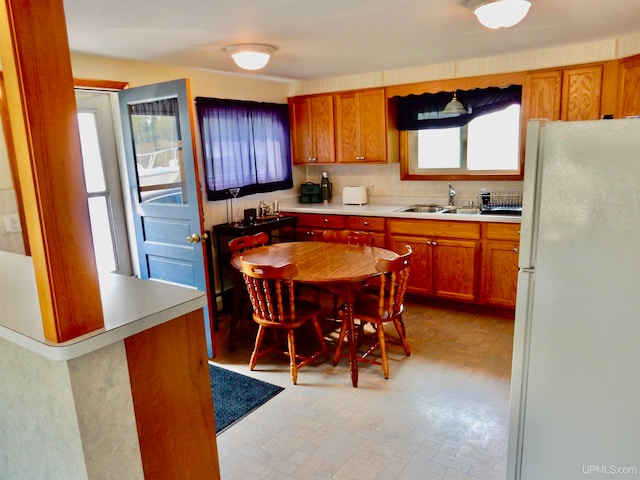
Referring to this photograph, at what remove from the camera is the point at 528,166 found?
140cm

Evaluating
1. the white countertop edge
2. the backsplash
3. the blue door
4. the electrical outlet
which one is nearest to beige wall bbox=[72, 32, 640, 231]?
the backsplash

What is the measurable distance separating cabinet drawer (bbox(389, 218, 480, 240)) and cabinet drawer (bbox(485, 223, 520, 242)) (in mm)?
91

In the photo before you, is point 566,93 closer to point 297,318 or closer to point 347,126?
point 347,126

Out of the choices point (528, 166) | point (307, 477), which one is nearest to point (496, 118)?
point (528, 166)

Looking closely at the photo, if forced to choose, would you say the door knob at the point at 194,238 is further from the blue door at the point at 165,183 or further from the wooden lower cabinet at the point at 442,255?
the wooden lower cabinet at the point at 442,255

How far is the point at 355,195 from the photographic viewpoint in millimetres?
4840

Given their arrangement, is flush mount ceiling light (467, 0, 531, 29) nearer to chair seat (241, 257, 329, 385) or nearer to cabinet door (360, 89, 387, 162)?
chair seat (241, 257, 329, 385)

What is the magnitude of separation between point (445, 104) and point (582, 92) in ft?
3.84

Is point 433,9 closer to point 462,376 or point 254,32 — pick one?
point 254,32

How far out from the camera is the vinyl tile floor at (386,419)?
2145 millimetres

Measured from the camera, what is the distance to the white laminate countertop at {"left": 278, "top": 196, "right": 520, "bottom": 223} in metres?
3.81

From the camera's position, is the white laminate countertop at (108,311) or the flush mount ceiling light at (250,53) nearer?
the white laminate countertop at (108,311)

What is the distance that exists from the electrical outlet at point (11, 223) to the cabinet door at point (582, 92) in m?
4.12

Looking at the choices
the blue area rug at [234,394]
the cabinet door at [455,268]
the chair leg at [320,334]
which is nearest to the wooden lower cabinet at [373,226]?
the cabinet door at [455,268]
